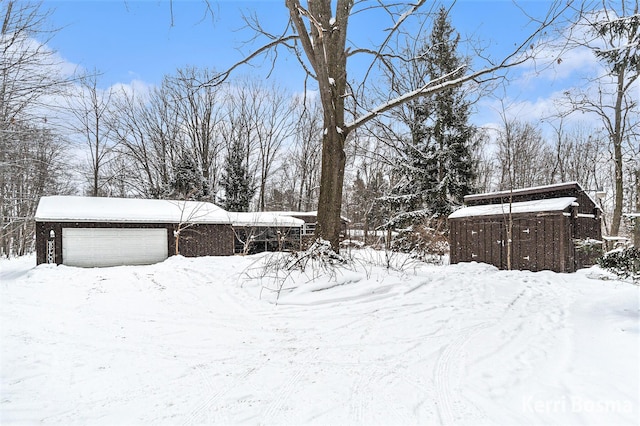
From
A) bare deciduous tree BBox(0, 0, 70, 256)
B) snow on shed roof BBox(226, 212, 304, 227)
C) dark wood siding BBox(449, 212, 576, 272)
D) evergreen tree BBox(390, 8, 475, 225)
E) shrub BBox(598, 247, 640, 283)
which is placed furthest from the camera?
snow on shed roof BBox(226, 212, 304, 227)

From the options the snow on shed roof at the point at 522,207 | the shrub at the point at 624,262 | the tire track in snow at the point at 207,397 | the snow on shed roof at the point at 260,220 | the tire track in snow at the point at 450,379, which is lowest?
the tire track in snow at the point at 450,379

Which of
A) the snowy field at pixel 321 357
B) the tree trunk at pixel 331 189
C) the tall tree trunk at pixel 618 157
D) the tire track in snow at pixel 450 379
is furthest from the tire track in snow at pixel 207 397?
the tall tree trunk at pixel 618 157

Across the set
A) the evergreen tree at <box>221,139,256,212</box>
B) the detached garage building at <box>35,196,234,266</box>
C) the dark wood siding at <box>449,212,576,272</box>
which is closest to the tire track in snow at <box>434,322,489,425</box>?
the dark wood siding at <box>449,212,576,272</box>

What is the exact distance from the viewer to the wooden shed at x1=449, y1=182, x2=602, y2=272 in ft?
34.1

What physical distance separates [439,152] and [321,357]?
1548 cm

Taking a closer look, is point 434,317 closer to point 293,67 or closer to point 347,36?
point 347,36

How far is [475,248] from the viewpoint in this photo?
1288cm

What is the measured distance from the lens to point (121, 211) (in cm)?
1473

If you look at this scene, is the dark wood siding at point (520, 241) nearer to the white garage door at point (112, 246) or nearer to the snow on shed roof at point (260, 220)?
the snow on shed roof at point (260, 220)

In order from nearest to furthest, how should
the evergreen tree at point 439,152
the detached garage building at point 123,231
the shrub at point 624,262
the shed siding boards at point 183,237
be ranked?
the shrub at point 624,262
the shed siding boards at point 183,237
the detached garage building at point 123,231
the evergreen tree at point 439,152

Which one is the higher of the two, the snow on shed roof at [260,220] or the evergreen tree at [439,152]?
the evergreen tree at [439,152]

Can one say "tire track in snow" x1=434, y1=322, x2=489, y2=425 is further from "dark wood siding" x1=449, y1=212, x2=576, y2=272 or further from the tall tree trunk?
the tall tree trunk

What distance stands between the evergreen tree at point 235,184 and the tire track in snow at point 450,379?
2381 centimetres

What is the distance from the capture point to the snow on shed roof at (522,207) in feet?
34.2
